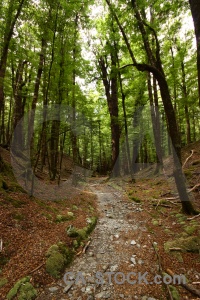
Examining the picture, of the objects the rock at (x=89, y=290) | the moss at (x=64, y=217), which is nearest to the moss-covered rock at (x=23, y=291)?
the rock at (x=89, y=290)

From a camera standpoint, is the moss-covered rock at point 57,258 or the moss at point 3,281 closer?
the moss at point 3,281

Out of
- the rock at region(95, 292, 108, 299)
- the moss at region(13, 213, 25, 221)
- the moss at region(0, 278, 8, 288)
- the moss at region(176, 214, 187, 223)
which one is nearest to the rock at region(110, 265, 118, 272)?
the rock at region(95, 292, 108, 299)

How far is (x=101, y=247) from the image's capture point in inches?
178

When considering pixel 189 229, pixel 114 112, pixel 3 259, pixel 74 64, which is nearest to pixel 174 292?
pixel 189 229

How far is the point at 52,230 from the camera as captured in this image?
4.86 m

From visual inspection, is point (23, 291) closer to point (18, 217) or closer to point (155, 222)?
point (18, 217)

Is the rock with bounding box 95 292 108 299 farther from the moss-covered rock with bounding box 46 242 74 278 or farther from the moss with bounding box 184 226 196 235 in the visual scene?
the moss with bounding box 184 226 196 235

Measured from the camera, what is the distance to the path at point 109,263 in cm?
301

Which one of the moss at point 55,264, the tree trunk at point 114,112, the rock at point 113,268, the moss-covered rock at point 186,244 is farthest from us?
the tree trunk at point 114,112

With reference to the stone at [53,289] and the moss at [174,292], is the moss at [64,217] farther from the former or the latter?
the moss at [174,292]

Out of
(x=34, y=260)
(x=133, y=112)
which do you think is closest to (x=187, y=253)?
(x=34, y=260)

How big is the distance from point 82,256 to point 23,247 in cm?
140

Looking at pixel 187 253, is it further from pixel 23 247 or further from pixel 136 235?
pixel 23 247

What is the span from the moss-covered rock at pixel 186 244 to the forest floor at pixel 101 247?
3 cm
